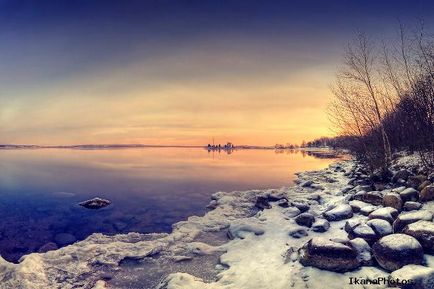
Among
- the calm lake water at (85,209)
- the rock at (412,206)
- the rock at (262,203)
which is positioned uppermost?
the rock at (412,206)

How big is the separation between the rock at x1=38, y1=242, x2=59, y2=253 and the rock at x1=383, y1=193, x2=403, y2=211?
36.1 feet

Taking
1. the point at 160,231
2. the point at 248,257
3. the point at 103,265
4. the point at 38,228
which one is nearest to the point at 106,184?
the point at 38,228

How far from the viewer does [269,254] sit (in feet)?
28.6

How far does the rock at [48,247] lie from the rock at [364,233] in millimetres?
9394

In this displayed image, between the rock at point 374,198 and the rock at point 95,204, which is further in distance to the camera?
the rock at point 95,204

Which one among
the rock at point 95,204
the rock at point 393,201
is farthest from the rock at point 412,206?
the rock at point 95,204

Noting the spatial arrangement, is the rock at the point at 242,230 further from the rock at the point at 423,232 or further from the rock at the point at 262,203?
the rock at the point at 423,232

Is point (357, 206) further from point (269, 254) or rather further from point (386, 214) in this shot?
point (269, 254)

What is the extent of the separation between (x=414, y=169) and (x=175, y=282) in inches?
480

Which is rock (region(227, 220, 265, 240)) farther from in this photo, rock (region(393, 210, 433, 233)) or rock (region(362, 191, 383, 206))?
rock (region(393, 210, 433, 233))

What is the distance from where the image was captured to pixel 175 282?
7191 millimetres

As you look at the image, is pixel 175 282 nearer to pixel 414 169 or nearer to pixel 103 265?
pixel 103 265

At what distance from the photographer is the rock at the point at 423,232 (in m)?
6.86

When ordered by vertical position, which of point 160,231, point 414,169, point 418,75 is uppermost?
point 418,75
